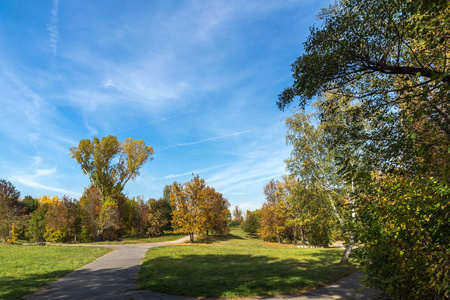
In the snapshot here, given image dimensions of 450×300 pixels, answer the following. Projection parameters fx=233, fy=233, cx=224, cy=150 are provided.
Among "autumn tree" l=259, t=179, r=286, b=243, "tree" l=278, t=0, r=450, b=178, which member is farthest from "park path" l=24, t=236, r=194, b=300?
"autumn tree" l=259, t=179, r=286, b=243

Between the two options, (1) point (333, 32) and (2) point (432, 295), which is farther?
(1) point (333, 32)

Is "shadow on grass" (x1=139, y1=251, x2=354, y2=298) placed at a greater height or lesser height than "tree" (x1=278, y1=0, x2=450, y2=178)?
lesser

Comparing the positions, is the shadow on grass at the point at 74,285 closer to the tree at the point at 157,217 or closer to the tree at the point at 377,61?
the tree at the point at 377,61

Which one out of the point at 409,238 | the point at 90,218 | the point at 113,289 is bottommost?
the point at 113,289

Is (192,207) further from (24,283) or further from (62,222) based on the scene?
(24,283)

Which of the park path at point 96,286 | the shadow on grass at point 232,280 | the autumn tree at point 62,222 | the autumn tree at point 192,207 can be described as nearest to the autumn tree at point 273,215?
the autumn tree at point 192,207

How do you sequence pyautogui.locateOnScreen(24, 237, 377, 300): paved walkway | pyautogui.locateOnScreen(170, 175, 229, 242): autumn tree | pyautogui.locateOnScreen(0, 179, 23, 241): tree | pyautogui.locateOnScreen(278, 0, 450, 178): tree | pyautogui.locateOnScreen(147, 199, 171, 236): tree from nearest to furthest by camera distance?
pyautogui.locateOnScreen(278, 0, 450, 178): tree, pyautogui.locateOnScreen(24, 237, 377, 300): paved walkway, pyautogui.locateOnScreen(0, 179, 23, 241): tree, pyautogui.locateOnScreen(170, 175, 229, 242): autumn tree, pyautogui.locateOnScreen(147, 199, 171, 236): tree

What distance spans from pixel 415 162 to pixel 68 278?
39.2 ft

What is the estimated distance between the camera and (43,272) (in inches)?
403

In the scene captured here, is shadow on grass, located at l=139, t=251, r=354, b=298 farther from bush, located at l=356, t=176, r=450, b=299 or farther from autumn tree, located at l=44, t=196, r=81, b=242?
autumn tree, located at l=44, t=196, r=81, b=242

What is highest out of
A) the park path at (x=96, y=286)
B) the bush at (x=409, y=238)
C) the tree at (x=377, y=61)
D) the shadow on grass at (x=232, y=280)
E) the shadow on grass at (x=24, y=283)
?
the tree at (x=377, y=61)

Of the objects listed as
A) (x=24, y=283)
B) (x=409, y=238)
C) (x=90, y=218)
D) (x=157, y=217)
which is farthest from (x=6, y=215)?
(x=409, y=238)

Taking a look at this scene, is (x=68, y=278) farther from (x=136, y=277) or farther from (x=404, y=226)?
(x=404, y=226)

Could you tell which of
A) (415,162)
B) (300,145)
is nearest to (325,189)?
(300,145)
